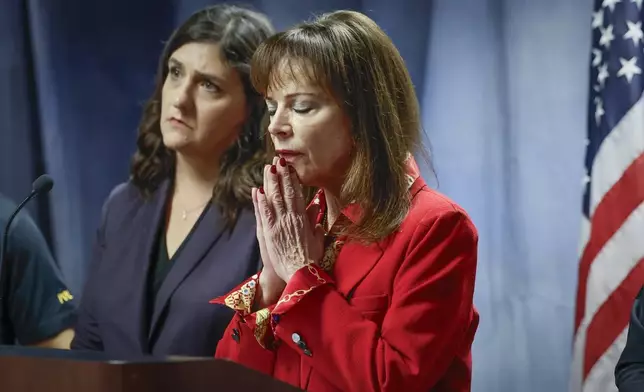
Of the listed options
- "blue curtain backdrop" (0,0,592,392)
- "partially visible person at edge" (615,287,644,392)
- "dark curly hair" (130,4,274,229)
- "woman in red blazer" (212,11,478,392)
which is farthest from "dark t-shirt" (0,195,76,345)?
"partially visible person at edge" (615,287,644,392)

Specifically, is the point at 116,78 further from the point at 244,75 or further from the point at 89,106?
the point at 244,75

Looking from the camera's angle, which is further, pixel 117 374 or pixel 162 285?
pixel 162 285

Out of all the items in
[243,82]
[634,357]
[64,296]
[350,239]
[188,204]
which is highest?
[243,82]

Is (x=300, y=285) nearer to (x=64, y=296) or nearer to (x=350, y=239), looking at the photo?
(x=350, y=239)

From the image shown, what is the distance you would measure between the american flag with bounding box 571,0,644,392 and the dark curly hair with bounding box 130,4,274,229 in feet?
2.93

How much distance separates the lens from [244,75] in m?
2.78

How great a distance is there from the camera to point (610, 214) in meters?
2.54

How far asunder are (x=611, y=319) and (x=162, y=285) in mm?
1240

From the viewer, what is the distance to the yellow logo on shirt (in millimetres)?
2984

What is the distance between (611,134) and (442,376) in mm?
861

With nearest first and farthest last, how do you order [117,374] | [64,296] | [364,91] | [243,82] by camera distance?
[117,374], [364,91], [243,82], [64,296]

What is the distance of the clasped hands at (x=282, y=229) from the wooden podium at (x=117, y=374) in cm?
63

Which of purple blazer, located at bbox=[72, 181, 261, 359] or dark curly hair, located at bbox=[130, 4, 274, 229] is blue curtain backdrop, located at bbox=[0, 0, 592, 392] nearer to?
dark curly hair, located at bbox=[130, 4, 274, 229]

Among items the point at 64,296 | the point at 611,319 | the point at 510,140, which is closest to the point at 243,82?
the point at 510,140
